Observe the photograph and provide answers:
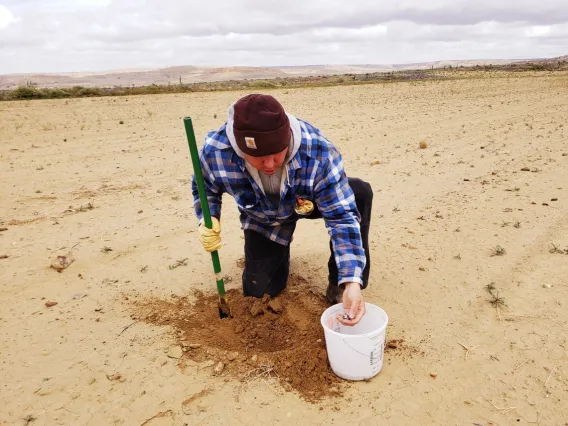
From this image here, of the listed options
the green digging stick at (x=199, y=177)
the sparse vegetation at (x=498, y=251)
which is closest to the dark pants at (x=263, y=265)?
the green digging stick at (x=199, y=177)

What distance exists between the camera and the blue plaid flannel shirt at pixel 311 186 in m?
2.29

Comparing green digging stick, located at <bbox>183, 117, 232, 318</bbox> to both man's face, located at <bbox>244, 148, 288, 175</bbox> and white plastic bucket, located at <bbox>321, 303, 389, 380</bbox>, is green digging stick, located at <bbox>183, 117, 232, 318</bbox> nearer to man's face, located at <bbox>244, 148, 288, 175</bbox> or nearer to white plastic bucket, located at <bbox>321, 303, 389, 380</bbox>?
man's face, located at <bbox>244, 148, 288, 175</bbox>

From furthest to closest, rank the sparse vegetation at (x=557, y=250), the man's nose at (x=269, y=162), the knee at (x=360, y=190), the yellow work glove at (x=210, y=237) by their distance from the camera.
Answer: the sparse vegetation at (x=557, y=250)
the knee at (x=360, y=190)
the yellow work glove at (x=210, y=237)
the man's nose at (x=269, y=162)

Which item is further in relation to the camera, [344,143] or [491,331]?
[344,143]

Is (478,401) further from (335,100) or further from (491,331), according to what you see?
(335,100)

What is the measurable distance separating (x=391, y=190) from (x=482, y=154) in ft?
7.61

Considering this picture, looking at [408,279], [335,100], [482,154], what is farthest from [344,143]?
[335,100]

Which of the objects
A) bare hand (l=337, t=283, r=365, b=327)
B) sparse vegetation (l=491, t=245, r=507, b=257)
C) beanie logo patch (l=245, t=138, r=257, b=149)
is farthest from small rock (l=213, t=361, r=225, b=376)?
sparse vegetation (l=491, t=245, r=507, b=257)

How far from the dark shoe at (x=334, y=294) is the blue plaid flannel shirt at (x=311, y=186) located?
602mm

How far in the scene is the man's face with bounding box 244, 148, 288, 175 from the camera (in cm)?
212

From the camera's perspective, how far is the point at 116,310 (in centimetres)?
302

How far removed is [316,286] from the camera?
3246 millimetres

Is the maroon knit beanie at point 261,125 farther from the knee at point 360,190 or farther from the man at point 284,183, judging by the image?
the knee at point 360,190

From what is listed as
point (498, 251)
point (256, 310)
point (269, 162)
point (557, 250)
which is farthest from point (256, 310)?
point (557, 250)
